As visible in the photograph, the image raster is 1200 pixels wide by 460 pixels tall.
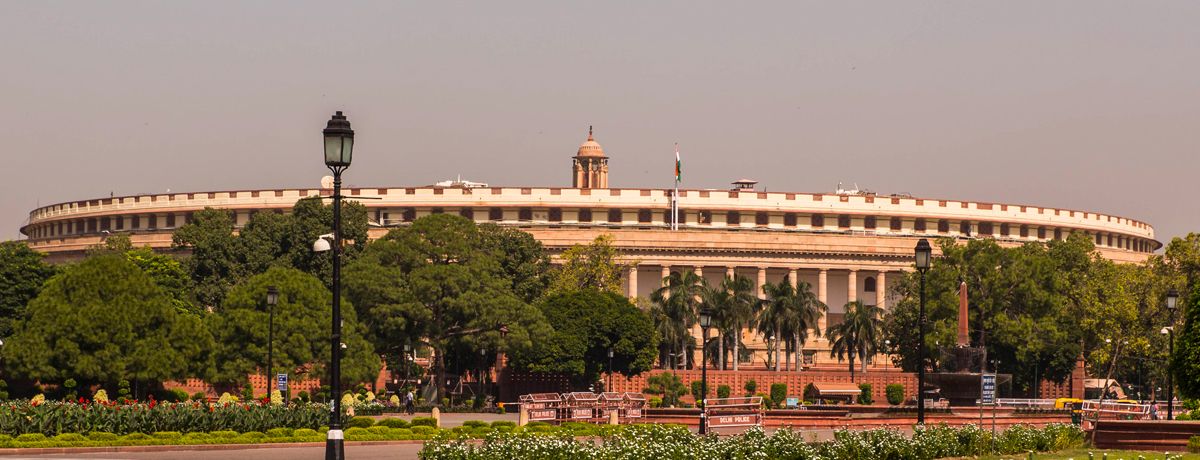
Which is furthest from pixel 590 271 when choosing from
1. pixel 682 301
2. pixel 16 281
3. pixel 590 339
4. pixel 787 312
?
pixel 16 281

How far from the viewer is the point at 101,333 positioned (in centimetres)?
6844

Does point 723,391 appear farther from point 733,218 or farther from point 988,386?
point 988,386

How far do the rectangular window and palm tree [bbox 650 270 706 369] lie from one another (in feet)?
113

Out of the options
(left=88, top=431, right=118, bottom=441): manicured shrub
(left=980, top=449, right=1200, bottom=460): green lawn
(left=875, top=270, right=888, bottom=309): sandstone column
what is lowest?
(left=88, top=431, right=118, bottom=441): manicured shrub

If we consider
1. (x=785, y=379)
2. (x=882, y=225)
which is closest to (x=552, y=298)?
(x=785, y=379)

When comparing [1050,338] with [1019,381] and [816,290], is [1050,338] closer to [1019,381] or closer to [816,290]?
[1019,381]

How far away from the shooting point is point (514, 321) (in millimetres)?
89625

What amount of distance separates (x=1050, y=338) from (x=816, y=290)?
44990 millimetres

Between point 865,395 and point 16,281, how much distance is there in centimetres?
4704

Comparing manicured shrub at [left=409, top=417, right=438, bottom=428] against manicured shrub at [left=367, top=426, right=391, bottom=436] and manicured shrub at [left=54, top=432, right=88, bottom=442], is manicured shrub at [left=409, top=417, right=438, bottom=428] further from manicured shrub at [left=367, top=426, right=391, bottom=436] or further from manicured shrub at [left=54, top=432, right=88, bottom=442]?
manicured shrub at [left=54, top=432, right=88, bottom=442]

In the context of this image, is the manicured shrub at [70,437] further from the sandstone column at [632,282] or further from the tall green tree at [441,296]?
the sandstone column at [632,282]

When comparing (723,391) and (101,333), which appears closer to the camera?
(101,333)

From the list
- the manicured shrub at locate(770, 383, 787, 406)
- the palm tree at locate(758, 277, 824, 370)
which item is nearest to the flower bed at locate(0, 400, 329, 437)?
the manicured shrub at locate(770, 383, 787, 406)

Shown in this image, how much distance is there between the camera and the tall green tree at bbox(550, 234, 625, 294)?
10994 cm
